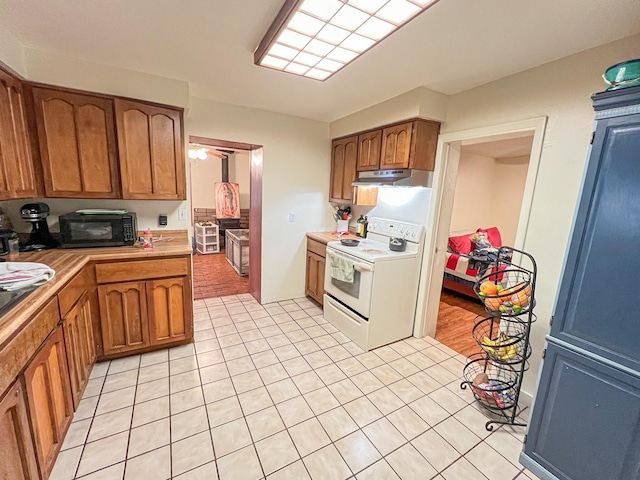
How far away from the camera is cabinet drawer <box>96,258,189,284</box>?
6.93 feet

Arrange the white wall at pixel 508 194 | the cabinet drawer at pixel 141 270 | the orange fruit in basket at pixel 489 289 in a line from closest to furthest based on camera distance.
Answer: the orange fruit in basket at pixel 489 289, the cabinet drawer at pixel 141 270, the white wall at pixel 508 194

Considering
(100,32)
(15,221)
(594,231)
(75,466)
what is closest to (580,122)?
(594,231)

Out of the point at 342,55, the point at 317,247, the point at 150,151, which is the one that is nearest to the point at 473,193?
the point at 317,247

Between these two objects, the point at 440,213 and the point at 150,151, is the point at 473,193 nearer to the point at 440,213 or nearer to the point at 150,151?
the point at 440,213

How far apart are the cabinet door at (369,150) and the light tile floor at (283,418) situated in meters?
1.96

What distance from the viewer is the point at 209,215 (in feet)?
22.1

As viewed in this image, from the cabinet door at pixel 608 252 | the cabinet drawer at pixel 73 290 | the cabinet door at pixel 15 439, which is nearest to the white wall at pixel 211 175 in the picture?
the cabinet drawer at pixel 73 290

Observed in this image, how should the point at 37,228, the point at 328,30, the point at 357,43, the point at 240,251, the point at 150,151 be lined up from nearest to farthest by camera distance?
the point at 328,30 → the point at 357,43 → the point at 37,228 → the point at 150,151 → the point at 240,251

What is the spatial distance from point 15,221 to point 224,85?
2111 mm

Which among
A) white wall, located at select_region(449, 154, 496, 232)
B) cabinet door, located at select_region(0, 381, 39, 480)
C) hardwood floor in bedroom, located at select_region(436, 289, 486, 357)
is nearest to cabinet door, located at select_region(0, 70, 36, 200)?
cabinet door, located at select_region(0, 381, 39, 480)

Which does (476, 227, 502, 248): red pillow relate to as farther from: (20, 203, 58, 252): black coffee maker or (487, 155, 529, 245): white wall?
(20, 203, 58, 252): black coffee maker

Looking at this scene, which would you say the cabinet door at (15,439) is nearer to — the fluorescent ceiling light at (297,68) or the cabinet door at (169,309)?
the cabinet door at (169,309)

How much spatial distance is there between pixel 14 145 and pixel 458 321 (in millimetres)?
4409

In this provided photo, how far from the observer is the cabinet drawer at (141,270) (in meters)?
2.11
